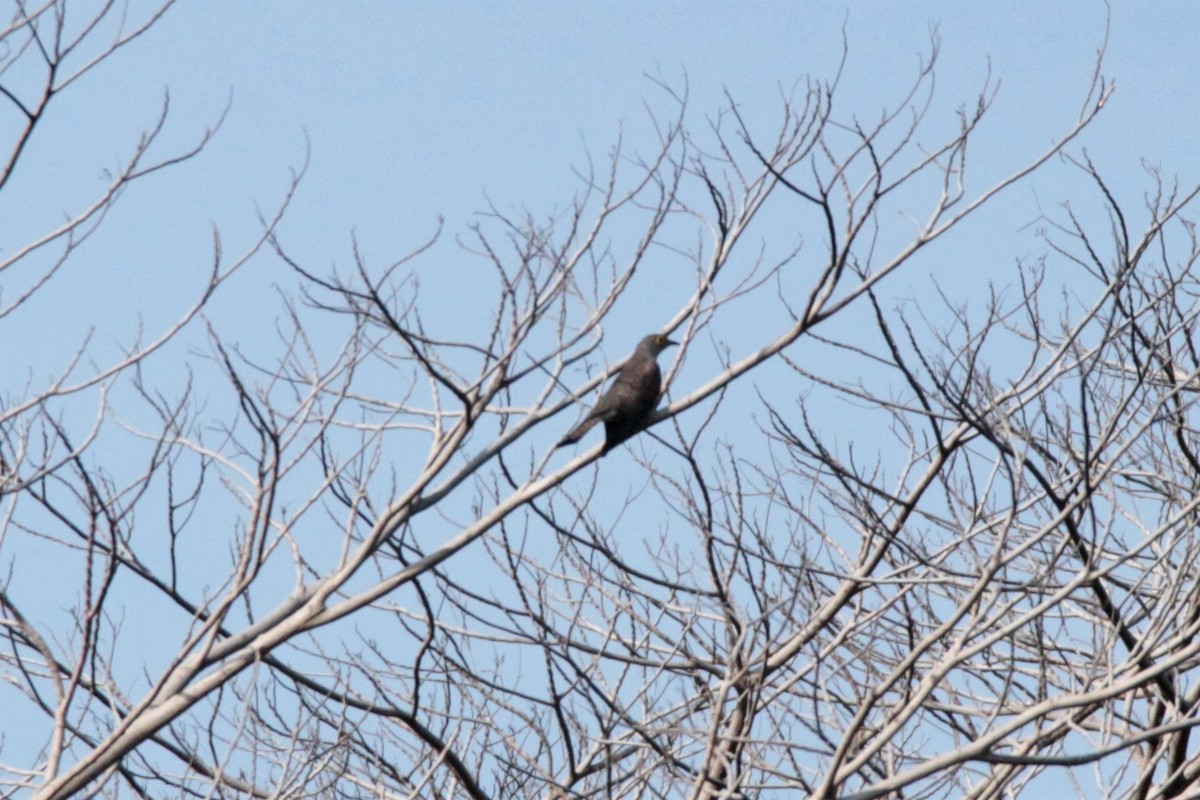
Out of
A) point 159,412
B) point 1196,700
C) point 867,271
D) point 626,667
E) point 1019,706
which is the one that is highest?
point 159,412

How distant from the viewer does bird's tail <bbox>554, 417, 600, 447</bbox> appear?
546cm

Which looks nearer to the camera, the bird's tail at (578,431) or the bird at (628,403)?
the bird's tail at (578,431)

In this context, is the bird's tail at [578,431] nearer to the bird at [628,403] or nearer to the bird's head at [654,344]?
the bird at [628,403]

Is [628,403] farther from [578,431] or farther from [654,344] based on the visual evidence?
[654,344]

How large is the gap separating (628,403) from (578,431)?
0.33 m

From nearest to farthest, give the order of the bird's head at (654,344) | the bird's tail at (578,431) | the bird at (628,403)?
the bird's tail at (578,431) < the bird at (628,403) < the bird's head at (654,344)

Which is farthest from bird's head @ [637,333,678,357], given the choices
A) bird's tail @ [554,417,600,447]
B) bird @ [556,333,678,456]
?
bird's tail @ [554,417,600,447]

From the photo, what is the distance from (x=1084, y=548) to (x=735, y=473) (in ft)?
4.88

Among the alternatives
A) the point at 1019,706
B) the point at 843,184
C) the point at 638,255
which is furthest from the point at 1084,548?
the point at 638,255

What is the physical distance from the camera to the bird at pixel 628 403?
5.58 meters

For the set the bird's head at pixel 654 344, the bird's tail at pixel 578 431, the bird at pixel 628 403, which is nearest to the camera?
the bird's tail at pixel 578 431

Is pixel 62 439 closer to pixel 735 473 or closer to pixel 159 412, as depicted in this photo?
pixel 159 412

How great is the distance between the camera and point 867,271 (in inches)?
189

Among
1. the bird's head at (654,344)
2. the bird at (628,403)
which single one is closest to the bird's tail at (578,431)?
the bird at (628,403)
